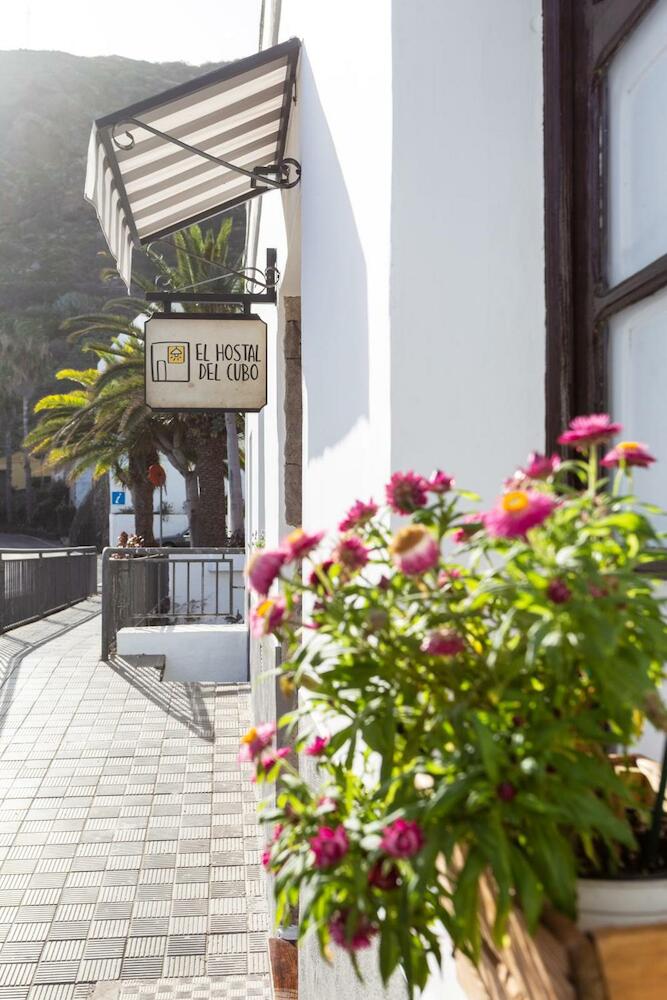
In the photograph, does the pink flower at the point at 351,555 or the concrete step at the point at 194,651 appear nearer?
the pink flower at the point at 351,555

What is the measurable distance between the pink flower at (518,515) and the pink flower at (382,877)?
316mm

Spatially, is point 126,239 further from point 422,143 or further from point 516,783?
point 516,783

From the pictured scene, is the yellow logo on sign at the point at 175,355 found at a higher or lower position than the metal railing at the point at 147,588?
higher

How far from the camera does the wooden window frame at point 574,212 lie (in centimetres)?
156

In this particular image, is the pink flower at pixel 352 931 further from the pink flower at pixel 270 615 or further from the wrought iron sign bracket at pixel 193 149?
the wrought iron sign bracket at pixel 193 149

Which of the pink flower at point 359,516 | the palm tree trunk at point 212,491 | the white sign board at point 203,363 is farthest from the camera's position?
the palm tree trunk at point 212,491

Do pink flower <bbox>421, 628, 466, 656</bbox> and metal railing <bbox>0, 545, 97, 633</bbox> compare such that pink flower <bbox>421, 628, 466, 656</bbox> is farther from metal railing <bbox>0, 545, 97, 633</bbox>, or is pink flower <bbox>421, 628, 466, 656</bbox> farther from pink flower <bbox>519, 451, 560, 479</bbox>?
metal railing <bbox>0, 545, 97, 633</bbox>

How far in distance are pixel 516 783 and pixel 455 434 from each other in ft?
2.93

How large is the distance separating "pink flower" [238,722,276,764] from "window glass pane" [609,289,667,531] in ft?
2.05

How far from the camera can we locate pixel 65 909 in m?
4.32

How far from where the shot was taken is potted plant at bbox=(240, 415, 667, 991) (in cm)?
80

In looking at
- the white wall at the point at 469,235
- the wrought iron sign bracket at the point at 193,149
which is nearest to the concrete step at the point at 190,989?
the white wall at the point at 469,235

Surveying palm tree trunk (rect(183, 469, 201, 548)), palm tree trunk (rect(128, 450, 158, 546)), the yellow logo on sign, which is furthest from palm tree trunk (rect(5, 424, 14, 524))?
the yellow logo on sign

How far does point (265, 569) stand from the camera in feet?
3.38
